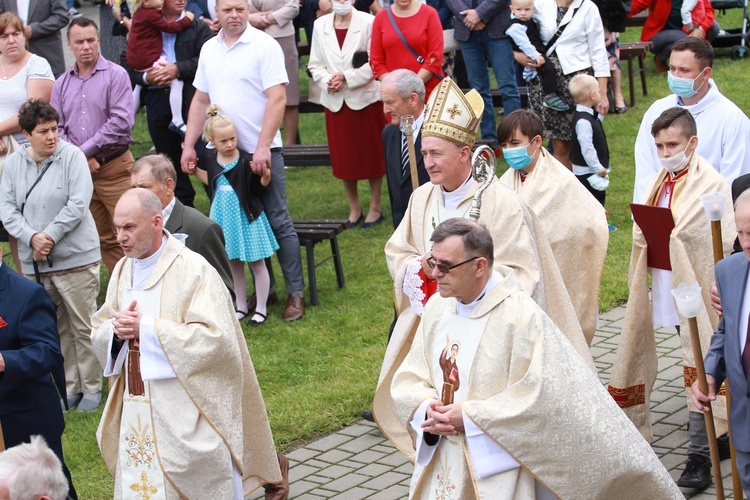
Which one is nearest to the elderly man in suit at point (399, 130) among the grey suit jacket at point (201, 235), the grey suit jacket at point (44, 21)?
the grey suit jacket at point (201, 235)

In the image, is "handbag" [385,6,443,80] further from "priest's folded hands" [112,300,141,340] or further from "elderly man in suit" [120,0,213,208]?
"priest's folded hands" [112,300,141,340]

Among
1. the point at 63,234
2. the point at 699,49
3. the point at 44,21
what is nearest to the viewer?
the point at 699,49

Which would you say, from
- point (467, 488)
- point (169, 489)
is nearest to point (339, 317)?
point (169, 489)

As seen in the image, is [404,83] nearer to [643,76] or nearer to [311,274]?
[311,274]

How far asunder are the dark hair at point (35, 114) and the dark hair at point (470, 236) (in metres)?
4.20

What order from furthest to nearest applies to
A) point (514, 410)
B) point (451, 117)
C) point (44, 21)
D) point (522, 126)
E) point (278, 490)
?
point (44, 21) → point (522, 126) → point (278, 490) → point (451, 117) → point (514, 410)

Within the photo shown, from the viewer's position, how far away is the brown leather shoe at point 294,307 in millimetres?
9695

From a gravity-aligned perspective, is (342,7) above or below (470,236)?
above

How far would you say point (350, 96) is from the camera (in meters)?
11.8

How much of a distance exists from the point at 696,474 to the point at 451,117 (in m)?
2.39

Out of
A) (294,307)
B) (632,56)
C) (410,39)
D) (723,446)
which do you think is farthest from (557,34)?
(723,446)

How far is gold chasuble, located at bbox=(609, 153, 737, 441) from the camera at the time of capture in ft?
21.8

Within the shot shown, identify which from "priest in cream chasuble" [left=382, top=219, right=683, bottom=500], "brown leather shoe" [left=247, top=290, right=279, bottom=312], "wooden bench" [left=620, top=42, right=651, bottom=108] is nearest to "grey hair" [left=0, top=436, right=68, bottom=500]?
"priest in cream chasuble" [left=382, top=219, right=683, bottom=500]

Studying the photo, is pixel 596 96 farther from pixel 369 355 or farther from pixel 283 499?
pixel 283 499
